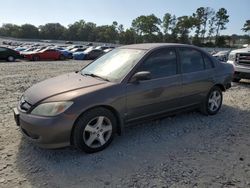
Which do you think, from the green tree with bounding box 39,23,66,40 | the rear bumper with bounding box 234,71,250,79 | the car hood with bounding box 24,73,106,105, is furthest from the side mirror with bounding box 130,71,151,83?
the green tree with bounding box 39,23,66,40

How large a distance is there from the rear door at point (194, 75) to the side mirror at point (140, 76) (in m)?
1.05

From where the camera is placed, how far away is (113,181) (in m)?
3.26

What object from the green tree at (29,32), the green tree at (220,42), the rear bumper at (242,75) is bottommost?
the rear bumper at (242,75)

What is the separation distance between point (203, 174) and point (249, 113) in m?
3.21

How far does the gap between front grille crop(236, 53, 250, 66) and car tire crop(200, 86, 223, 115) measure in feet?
12.6

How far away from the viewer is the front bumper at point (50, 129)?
3.53 m

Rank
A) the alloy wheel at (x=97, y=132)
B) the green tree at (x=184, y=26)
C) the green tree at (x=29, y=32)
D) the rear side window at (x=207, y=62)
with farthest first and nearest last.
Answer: the green tree at (x=29, y=32), the green tree at (x=184, y=26), the rear side window at (x=207, y=62), the alloy wheel at (x=97, y=132)

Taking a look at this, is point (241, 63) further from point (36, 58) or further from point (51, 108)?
point (36, 58)

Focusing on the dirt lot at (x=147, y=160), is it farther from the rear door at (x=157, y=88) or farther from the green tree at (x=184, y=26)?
the green tree at (x=184, y=26)

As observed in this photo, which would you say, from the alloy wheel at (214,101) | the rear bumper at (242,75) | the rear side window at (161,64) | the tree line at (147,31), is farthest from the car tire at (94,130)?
the tree line at (147,31)

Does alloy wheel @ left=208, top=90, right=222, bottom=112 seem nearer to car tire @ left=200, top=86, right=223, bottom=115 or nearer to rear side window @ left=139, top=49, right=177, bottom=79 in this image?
car tire @ left=200, top=86, right=223, bottom=115

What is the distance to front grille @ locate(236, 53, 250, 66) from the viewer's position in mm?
8984

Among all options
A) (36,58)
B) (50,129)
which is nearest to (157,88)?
(50,129)

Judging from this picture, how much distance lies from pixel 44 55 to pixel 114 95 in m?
23.7
